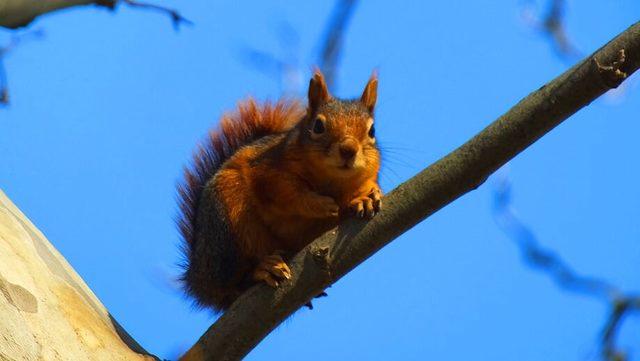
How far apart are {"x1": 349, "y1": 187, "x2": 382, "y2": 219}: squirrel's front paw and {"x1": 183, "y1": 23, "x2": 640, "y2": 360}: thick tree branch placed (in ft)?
0.10

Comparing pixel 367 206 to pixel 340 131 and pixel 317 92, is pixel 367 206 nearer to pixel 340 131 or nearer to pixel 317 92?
pixel 340 131

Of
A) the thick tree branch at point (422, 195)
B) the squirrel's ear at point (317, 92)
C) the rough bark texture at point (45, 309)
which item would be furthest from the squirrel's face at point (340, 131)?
the rough bark texture at point (45, 309)

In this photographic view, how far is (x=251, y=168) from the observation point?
330 cm

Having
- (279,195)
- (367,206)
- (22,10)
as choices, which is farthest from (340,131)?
(22,10)

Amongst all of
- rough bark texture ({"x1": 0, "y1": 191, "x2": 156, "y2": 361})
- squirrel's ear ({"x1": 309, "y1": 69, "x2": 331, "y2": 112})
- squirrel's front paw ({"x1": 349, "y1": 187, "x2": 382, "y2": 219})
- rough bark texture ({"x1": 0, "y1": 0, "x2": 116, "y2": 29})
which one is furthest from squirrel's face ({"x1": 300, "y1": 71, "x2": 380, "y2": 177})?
rough bark texture ({"x1": 0, "y1": 0, "x2": 116, "y2": 29})

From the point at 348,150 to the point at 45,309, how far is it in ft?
3.43

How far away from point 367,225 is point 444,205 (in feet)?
0.69

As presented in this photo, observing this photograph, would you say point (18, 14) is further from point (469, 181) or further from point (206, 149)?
point (469, 181)

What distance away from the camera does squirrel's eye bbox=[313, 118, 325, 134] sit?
130 inches

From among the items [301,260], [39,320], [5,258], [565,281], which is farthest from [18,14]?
[565,281]

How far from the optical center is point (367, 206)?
2.68 m

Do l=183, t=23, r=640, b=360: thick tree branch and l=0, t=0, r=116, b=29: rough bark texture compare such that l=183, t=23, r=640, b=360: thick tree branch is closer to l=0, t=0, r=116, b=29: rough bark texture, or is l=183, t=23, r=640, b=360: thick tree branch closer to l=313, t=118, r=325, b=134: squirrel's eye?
l=313, t=118, r=325, b=134: squirrel's eye

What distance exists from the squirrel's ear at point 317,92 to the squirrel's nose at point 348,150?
15.8 inches

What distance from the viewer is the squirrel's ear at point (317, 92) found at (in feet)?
11.5
